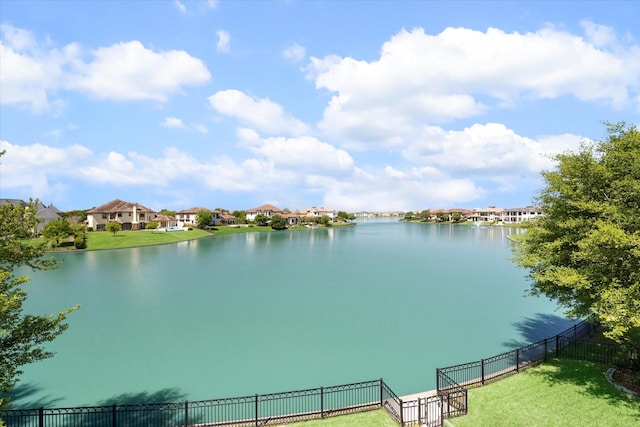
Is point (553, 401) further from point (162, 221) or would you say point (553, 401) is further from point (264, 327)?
point (162, 221)

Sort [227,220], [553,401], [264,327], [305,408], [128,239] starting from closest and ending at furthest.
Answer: [553,401], [305,408], [264,327], [128,239], [227,220]

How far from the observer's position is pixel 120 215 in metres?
95.4

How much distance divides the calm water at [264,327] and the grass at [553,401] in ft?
12.6

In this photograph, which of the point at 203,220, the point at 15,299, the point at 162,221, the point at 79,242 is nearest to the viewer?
the point at 15,299

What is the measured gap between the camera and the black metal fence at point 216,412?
12.0 m

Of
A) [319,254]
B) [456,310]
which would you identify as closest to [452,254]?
[319,254]

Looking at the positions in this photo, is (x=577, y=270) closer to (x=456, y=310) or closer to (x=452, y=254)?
(x=456, y=310)

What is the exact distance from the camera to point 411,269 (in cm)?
4650

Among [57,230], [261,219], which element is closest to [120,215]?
[57,230]

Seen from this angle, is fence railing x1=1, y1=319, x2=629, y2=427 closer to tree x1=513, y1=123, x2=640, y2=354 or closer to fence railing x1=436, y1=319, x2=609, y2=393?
fence railing x1=436, y1=319, x2=609, y2=393

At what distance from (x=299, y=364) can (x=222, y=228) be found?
106 m

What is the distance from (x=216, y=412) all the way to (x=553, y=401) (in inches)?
514

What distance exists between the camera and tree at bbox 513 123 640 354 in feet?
37.8

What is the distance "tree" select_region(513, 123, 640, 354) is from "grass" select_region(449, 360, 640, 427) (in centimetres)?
242
